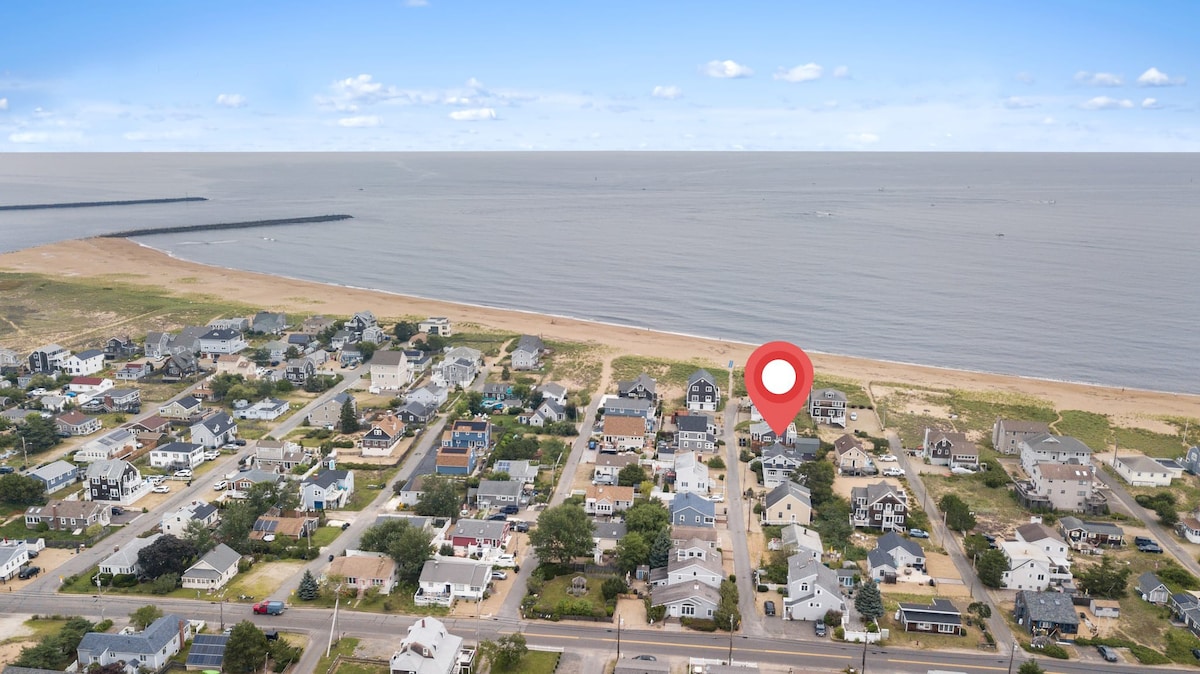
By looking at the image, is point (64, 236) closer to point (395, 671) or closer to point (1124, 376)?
point (395, 671)

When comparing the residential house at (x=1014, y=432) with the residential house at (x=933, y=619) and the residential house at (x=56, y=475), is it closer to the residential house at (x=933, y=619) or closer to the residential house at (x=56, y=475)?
the residential house at (x=933, y=619)

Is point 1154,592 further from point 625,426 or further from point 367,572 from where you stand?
point 367,572

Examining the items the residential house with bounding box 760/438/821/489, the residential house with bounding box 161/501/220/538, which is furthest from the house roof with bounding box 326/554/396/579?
the residential house with bounding box 760/438/821/489

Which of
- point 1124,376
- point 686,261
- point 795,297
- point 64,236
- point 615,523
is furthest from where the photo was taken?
point 64,236

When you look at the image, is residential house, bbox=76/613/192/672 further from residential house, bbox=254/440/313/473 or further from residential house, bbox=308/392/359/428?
residential house, bbox=308/392/359/428

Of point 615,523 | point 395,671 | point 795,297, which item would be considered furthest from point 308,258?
point 395,671

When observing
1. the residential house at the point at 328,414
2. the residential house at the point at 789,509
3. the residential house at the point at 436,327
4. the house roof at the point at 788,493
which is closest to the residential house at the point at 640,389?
the house roof at the point at 788,493

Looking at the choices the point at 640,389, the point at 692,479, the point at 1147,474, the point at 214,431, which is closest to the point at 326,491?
the point at 214,431
